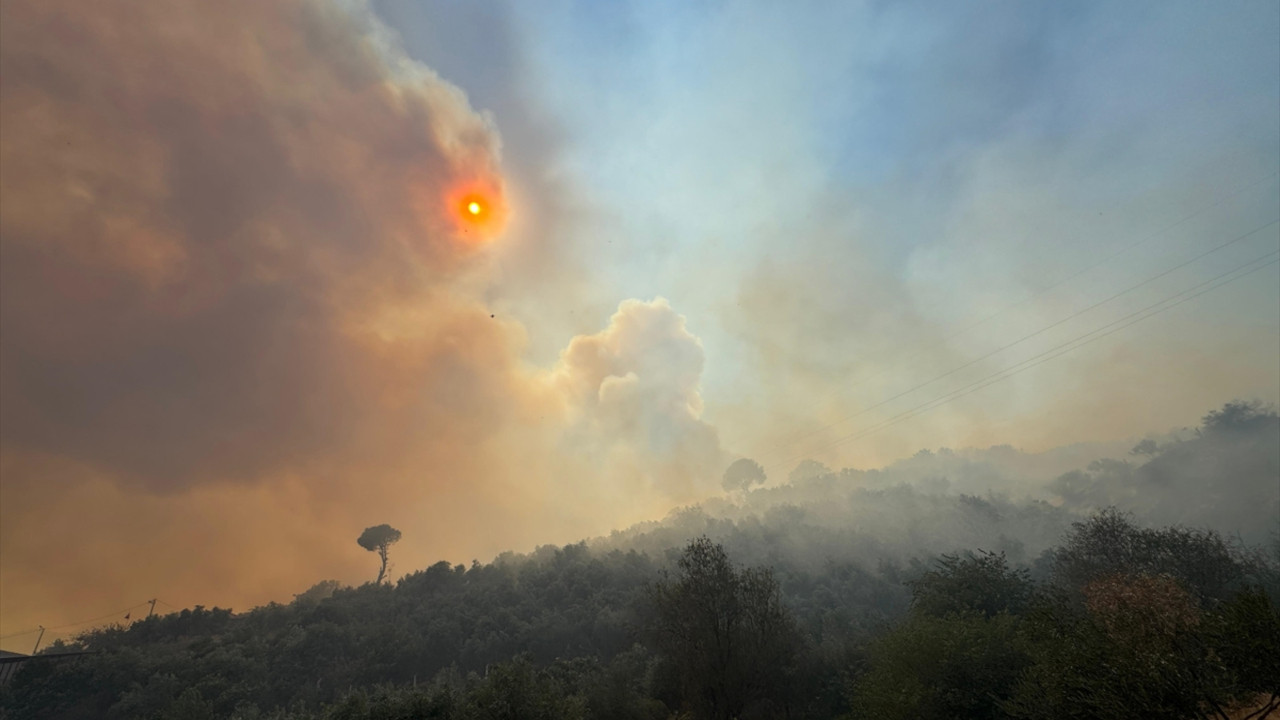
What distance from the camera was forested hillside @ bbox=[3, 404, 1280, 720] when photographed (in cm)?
2100

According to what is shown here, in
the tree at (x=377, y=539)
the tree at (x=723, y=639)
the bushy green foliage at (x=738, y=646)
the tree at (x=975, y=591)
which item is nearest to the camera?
the bushy green foliage at (x=738, y=646)

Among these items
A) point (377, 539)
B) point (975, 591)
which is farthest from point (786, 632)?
point (377, 539)

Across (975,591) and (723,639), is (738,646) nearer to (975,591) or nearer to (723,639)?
(723,639)

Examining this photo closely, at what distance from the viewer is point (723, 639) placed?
1847 inches

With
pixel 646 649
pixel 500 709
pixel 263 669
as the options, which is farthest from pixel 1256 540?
pixel 263 669

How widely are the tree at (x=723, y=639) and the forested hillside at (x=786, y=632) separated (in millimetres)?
186

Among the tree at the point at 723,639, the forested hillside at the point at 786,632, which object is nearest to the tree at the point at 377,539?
the forested hillside at the point at 786,632

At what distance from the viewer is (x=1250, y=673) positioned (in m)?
16.7

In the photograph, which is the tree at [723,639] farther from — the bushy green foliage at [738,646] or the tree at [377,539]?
the tree at [377,539]

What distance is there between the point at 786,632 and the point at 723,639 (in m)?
8.45

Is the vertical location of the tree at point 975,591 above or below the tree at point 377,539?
below

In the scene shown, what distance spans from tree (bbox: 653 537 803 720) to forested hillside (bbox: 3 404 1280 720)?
0.61ft

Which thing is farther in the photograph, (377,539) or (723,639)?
(377,539)

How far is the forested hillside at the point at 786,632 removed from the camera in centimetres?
A: 2100
